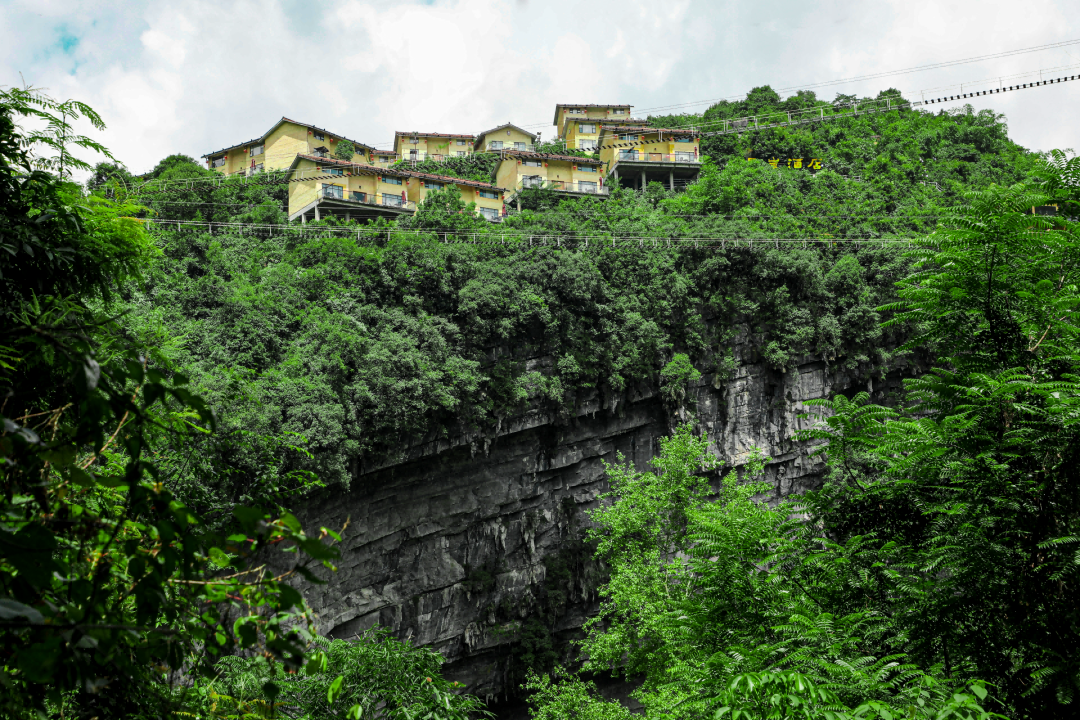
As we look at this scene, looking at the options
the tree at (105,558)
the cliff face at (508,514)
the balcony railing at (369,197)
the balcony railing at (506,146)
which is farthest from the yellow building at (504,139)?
the tree at (105,558)

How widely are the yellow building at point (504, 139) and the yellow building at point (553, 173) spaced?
24.4 ft

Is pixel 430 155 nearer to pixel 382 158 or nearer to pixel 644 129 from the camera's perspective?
pixel 382 158

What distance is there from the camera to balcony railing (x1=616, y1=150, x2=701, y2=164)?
37.3m

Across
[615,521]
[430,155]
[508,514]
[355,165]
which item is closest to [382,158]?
[430,155]

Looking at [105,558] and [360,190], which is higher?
[360,190]

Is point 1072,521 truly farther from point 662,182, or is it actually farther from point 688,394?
point 662,182

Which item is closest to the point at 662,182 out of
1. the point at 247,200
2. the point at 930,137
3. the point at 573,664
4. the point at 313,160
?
the point at 930,137

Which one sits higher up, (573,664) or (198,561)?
(198,561)

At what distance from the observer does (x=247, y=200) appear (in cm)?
2975

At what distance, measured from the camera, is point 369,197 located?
32.6m

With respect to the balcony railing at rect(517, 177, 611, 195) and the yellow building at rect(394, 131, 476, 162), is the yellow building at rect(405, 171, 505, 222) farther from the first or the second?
the yellow building at rect(394, 131, 476, 162)

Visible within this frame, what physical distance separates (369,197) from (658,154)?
1487 cm

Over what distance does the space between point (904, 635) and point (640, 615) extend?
9873 mm

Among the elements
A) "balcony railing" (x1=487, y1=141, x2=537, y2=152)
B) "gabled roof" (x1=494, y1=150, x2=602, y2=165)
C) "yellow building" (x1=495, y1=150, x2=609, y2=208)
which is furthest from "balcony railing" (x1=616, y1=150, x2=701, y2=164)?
"balcony railing" (x1=487, y1=141, x2=537, y2=152)
